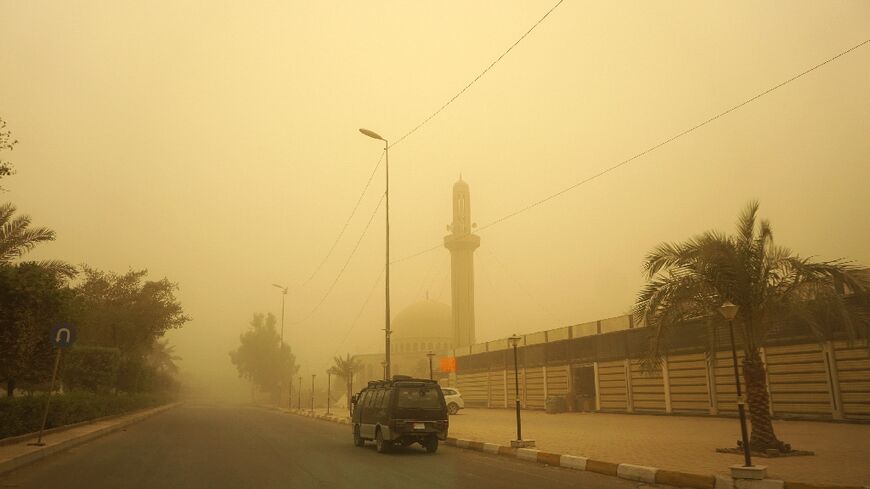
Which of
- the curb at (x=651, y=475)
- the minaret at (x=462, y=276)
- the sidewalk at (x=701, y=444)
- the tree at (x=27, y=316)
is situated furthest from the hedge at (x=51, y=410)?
the minaret at (x=462, y=276)

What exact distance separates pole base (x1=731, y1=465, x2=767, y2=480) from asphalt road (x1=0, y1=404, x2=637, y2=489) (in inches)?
65.1

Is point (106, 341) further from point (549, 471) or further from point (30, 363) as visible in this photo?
point (549, 471)

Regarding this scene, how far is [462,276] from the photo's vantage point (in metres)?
74.6

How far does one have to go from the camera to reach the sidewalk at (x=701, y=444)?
35.4ft

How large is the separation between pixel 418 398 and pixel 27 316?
1177 centimetres

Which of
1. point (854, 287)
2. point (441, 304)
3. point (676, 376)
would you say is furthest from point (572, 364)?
point (441, 304)

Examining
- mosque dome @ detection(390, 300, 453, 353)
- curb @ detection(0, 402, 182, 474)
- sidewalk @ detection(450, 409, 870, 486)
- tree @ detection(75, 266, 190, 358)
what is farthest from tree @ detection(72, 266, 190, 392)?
mosque dome @ detection(390, 300, 453, 353)

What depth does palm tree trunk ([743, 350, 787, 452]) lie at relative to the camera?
43.4ft

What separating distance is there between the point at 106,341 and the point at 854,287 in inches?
1645

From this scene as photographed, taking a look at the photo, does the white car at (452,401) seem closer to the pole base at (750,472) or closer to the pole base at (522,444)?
the pole base at (522,444)

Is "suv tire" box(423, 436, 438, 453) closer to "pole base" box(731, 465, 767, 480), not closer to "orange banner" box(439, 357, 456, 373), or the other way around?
"pole base" box(731, 465, 767, 480)

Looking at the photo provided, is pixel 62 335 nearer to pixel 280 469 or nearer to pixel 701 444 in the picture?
pixel 280 469

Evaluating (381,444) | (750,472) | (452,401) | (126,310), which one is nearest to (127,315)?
(126,310)

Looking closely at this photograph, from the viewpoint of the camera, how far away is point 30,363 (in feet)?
64.1
